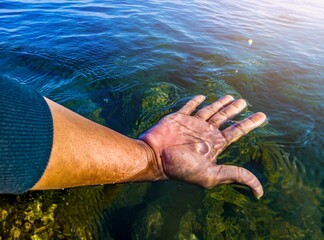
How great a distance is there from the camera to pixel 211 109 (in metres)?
3.60

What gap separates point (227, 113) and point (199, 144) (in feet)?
2.98

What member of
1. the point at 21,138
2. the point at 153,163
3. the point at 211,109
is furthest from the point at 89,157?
the point at 211,109

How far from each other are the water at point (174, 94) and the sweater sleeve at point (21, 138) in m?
0.69

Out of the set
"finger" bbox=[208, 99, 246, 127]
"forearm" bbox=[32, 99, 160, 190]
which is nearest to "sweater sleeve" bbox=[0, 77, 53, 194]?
"forearm" bbox=[32, 99, 160, 190]

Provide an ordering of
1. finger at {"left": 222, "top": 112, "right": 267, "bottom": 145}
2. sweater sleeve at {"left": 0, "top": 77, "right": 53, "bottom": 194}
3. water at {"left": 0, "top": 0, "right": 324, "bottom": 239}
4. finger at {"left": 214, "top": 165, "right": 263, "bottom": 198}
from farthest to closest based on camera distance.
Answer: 1. finger at {"left": 222, "top": 112, "right": 267, "bottom": 145}
2. finger at {"left": 214, "top": 165, "right": 263, "bottom": 198}
3. water at {"left": 0, "top": 0, "right": 324, "bottom": 239}
4. sweater sleeve at {"left": 0, "top": 77, "right": 53, "bottom": 194}

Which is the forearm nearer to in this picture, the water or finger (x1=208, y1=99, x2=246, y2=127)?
the water

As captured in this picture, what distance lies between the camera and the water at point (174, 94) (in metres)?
2.51

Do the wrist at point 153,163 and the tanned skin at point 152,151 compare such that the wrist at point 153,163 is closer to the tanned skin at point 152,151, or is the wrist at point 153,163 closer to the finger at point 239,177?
the tanned skin at point 152,151

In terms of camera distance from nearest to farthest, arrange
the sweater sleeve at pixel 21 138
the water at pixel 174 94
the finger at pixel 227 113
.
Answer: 1. the sweater sleeve at pixel 21 138
2. the water at pixel 174 94
3. the finger at pixel 227 113

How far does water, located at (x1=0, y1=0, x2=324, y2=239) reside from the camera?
251cm

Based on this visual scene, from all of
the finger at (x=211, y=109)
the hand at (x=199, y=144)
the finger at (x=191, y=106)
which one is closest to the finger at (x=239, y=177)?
the hand at (x=199, y=144)

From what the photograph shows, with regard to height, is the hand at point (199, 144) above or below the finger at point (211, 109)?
below

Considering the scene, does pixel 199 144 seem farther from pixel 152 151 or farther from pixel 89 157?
pixel 89 157

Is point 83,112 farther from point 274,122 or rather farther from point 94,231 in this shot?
point 274,122
